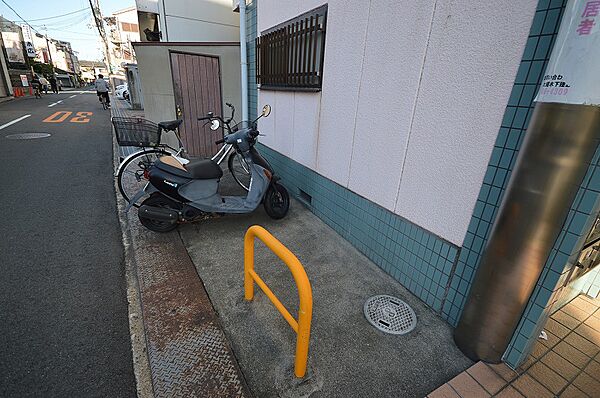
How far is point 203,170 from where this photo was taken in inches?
142

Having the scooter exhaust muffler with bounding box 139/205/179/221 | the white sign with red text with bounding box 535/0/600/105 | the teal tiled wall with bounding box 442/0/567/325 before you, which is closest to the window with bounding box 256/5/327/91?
the teal tiled wall with bounding box 442/0/567/325

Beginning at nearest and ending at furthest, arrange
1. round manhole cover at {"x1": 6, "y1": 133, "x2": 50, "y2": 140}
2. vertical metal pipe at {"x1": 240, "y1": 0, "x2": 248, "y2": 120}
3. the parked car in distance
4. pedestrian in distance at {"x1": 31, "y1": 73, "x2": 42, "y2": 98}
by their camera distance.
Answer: vertical metal pipe at {"x1": 240, "y1": 0, "x2": 248, "y2": 120} < round manhole cover at {"x1": 6, "y1": 133, "x2": 50, "y2": 140} < pedestrian in distance at {"x1": 31, "y1": 73, "x2": 42, "y2": 98} < the parked car in distance

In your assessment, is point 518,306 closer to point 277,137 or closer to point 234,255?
point 234,255

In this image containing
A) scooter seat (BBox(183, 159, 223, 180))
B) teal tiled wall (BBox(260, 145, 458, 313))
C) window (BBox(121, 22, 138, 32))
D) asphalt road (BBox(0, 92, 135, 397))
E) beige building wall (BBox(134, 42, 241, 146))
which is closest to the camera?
asphalt road (BBox(0, 92, 135, 397))

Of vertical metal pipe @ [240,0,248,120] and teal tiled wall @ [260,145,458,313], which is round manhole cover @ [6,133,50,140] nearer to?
vertical metal pipe @ [240,0,248,120]

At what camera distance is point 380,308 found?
8.34 ft

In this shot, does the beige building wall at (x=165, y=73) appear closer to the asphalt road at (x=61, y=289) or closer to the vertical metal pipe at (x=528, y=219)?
the asphalt road at (x=61, y=289)

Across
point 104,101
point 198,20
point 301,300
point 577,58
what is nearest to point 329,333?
point 301,300

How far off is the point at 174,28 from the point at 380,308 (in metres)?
9.40

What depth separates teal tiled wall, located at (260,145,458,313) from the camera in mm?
2500

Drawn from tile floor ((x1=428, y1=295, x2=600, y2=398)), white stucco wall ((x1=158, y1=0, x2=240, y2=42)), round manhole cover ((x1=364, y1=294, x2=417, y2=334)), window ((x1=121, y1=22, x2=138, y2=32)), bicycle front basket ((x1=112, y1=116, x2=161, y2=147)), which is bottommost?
round manhole cover ((x1=364, y1=294, x2=417, y2=334))

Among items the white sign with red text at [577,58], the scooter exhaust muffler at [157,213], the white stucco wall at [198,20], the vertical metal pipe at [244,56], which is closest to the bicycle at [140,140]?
the scooter exhaust muffler at [157,213]

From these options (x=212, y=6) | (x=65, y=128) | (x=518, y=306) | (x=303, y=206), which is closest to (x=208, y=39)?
(x=212, y=6)

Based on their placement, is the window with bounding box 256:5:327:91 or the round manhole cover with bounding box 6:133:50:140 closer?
the window with bounding box 256:5:327:91
